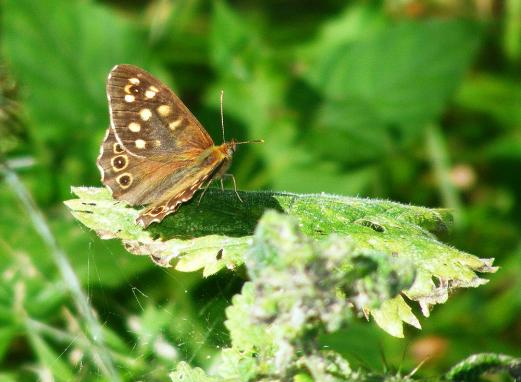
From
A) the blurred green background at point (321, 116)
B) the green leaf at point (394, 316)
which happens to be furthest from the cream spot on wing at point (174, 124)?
the green leaf at point (394, 316)

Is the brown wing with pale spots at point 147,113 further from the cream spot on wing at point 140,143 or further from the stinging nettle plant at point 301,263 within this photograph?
the stinging nettle plant at point 301,263

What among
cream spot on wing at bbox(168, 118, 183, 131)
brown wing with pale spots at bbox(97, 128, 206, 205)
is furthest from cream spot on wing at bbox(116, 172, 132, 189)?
cream spot on wing at bbox(168, 118, 183, 131)

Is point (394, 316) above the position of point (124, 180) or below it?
Answer: below

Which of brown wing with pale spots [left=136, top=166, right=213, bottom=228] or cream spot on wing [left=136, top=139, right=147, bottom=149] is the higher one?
cream spot on wing [left=136, top=139, right=147, bottom=149]

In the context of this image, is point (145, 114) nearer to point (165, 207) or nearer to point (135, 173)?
point (135, 173)

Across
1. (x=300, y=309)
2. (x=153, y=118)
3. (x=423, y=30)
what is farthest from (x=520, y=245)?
(x=300, y=309)

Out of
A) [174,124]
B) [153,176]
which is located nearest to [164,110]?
[174,124]

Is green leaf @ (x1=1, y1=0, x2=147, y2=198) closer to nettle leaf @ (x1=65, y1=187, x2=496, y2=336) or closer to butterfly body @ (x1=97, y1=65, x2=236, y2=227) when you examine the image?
butterfly body @ (x1=97, y1=65, x2=236, y2=227)
